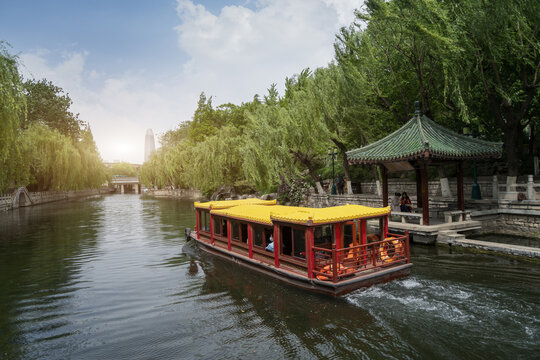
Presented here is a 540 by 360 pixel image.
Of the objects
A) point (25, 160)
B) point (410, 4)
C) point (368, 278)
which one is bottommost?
point (368, 278)

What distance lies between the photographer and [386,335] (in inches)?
272

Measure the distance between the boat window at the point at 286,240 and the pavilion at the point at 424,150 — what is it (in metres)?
6.79

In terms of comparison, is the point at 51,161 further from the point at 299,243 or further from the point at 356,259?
the point at 356,259

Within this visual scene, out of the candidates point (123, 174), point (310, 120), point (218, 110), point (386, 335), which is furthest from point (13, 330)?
point (123, 174)

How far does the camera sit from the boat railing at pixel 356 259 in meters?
8.53

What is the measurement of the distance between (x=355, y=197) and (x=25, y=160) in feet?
97.1

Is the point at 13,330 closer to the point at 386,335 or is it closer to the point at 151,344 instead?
the point at 151,344

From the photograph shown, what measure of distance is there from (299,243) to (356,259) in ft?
5.08

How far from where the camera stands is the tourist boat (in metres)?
8.71

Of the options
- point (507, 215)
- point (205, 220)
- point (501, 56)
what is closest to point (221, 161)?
point (205, 220)

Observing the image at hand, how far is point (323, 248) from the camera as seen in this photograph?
8.98 m

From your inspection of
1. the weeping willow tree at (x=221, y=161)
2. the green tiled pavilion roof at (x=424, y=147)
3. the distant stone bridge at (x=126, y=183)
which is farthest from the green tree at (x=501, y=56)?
the distant stone bridge at (x=126, y=183)

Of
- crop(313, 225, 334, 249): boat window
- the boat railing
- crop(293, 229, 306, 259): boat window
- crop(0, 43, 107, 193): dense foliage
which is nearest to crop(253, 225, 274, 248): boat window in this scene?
crop(293, 229, 306, 259): boat window

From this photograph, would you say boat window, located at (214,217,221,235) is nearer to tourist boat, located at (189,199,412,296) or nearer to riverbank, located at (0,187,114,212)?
tourist boat, located at (189,199,412,296)
